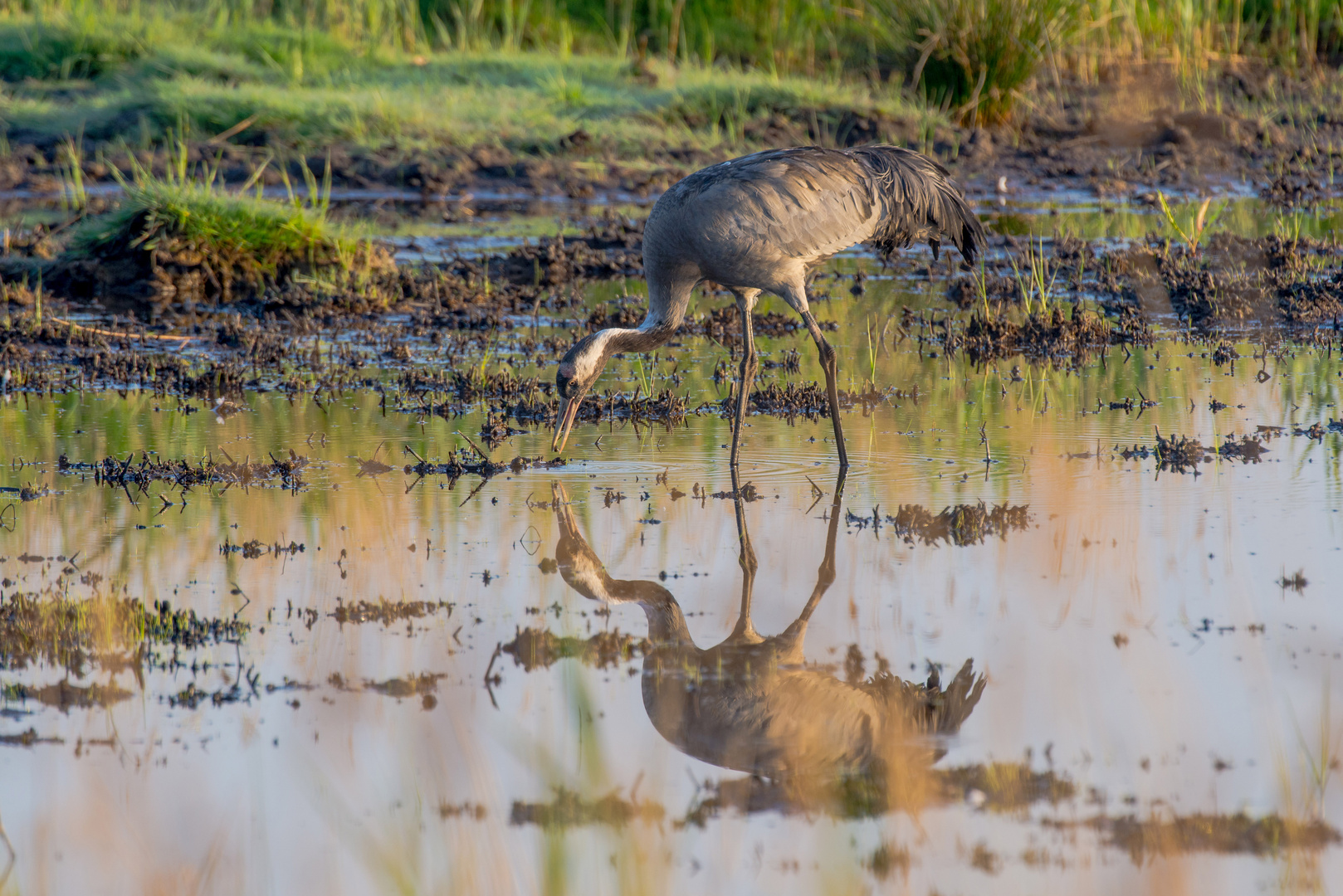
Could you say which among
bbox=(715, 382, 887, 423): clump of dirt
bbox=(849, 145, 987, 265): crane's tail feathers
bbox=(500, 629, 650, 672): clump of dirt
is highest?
bbox=(849, 145, 987, 265): crane's tail feathers

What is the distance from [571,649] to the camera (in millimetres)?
4457

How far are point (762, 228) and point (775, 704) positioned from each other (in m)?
2.85

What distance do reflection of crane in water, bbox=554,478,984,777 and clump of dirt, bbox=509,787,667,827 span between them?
0.29m

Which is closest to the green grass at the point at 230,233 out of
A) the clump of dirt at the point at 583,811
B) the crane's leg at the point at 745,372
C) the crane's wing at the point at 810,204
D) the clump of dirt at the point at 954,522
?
the crane's leg at the point at 745,372

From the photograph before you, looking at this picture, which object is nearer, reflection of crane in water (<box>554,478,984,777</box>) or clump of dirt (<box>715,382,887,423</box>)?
reflection of crane in water (<box>554,478,984,777</box>)

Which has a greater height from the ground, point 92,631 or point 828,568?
point 828,568

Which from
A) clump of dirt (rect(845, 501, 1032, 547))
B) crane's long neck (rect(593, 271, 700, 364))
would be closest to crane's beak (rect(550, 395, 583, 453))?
crane's long neck (rect(593, 271, 700, 364))

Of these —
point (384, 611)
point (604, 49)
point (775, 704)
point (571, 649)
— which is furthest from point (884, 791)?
point (604, 49)

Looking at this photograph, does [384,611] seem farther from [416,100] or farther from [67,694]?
[416,100]

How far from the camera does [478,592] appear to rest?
4891 mm

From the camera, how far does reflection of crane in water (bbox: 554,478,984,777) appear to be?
3.81 meters

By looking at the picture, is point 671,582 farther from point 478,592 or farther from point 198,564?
point 198,564

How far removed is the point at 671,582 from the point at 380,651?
992 millimetres

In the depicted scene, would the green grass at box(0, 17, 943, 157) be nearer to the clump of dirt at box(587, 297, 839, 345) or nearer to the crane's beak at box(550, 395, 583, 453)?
the clump of dirt at box(587, 297, 839, 345)
